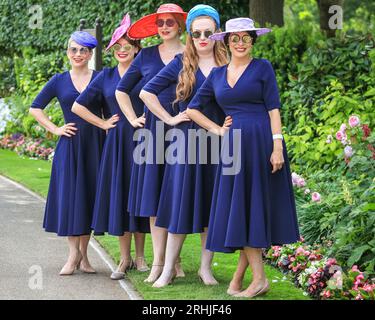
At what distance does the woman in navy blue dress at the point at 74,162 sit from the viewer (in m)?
7.86

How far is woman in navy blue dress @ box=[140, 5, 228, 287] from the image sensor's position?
7.27 meters

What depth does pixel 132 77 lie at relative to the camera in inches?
301

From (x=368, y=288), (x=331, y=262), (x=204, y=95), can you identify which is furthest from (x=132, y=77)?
(x=368, y=288)

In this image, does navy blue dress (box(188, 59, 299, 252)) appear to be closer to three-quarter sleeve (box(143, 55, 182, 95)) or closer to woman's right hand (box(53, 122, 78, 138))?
three-quarter sleeve (box(143, 55, 182, 95))

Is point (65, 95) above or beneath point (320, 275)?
above

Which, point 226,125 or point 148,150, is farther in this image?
point 148,150

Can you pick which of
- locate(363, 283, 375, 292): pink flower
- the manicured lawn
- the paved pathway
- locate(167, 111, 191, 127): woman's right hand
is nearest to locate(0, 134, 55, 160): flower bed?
the paved pathway

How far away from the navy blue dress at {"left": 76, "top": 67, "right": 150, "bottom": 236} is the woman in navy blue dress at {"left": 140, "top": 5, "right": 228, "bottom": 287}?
1.26 ft

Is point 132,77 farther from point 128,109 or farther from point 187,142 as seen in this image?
point 187,142

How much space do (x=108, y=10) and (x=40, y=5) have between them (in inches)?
117

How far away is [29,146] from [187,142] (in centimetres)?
1034

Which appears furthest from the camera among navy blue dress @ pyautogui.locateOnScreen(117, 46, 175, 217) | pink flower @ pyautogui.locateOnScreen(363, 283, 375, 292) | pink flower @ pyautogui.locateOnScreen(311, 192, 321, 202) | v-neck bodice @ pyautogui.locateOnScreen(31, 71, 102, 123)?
pink flower @ pyautogui.locateOnScreen(311, 192, 321, 202)

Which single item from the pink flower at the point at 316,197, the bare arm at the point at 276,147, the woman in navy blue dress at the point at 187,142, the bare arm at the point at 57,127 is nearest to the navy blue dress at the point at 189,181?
the woman in navy blue dress at the point at 187,142
